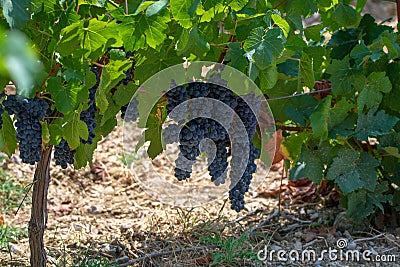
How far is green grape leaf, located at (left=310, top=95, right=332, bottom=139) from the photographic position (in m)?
2.11

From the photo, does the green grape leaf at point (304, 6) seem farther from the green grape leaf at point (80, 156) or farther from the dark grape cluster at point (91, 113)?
the green grape leaf at point (80, 156)

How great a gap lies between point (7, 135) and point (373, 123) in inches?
52.5

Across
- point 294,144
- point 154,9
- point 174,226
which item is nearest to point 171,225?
point 174,226

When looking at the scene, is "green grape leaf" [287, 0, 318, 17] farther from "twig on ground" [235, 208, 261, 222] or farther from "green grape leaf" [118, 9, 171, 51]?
"twig on ground" [235, 208, 261, 222]

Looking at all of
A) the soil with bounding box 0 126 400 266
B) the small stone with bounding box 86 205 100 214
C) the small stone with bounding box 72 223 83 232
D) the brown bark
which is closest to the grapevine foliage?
the brown bark

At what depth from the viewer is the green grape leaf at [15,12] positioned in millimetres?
1205

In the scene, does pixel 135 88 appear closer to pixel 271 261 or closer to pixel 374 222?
pixel 271 261

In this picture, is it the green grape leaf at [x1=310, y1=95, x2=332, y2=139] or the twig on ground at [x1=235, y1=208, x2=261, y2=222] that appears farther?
the twig on ground at [x1=235, y1=208, x2=261, y2=222]

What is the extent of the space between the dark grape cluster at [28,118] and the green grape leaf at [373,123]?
1183mm

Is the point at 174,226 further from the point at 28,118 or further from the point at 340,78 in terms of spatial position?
the point at 28,118

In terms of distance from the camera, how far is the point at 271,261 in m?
2.21

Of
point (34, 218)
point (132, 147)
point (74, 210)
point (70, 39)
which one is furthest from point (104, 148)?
point (70, 39)

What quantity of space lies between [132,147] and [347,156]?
1.59m

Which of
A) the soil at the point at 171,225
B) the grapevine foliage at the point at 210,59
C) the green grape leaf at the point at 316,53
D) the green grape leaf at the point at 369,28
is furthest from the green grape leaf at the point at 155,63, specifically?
the green grape leaf at the point at 369,28
